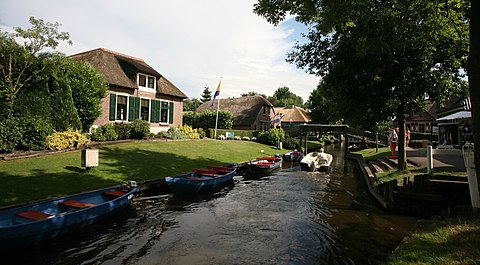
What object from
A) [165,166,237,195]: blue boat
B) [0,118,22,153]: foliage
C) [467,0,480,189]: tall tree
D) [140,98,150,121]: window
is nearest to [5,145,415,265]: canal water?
[165,166,237,195]: blue boat

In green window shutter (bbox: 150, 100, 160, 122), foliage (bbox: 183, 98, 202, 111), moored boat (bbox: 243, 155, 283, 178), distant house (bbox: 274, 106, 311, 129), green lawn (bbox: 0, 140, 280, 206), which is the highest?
foliage (bbox: 183, 98, 202, 111)

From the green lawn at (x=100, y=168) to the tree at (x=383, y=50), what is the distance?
958cm

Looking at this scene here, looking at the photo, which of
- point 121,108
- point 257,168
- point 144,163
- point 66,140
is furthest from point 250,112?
point 66,140

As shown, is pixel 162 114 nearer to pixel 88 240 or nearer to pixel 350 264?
pixel 88 240

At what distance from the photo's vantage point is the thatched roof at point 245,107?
46.5 m

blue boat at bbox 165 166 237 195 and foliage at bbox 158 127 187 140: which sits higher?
foliage at bbox 158 127 187 140

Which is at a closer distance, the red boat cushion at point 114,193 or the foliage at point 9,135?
the red boat cushion at point 114,193

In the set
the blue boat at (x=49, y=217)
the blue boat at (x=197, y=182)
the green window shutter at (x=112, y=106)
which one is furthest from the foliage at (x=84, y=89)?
the blue boat at (x=49, y=217)

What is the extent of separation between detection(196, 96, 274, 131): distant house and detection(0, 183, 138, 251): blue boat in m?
36.4

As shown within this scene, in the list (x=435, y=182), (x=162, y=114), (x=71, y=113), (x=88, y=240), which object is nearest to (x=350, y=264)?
(x=435, y=182)

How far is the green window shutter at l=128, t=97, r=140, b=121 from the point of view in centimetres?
2475

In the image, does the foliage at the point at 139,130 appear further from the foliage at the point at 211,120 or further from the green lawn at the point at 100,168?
the foliage at the point at 211,120

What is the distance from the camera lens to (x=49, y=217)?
24.1ft

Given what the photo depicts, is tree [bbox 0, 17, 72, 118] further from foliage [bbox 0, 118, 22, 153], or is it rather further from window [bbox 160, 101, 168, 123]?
window [bbox 160, 101, 168, 123]
